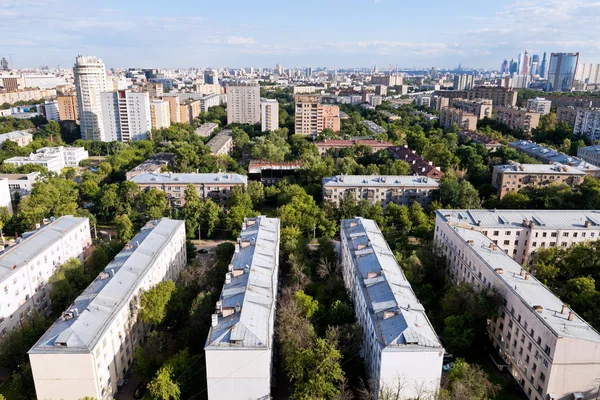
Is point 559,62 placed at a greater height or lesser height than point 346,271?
greater

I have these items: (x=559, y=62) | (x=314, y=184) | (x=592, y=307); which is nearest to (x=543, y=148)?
(x=314, y=184)

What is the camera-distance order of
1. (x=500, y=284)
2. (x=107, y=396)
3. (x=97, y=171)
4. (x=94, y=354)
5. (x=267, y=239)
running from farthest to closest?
(x=97, y=171) → (x=267, y=239) → (x=500, y=284) → (x=107, y=396) → (x=94, y=354)

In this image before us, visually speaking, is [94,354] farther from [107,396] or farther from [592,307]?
[592,307]

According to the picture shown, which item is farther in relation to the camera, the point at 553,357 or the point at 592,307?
the point at 592,307

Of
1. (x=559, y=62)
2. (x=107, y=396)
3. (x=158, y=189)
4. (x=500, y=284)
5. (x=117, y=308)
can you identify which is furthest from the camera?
(x=559, y=62)

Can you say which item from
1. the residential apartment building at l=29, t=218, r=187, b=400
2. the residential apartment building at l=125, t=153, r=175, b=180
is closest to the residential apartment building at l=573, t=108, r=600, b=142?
the residential apartment building at l=125, t=153, r=175, b=180

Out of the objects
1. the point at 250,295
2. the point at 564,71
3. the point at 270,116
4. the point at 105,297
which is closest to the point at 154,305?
the point at 105,297

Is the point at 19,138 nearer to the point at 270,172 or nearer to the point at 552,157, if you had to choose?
the point at 270,172
